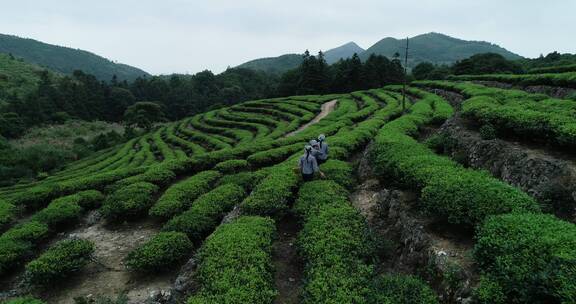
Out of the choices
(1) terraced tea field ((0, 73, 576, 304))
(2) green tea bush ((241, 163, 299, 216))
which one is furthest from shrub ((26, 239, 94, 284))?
(2) green tea bush ((241, 163, 299, 216))

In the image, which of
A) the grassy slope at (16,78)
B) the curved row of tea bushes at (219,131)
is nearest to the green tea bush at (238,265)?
the curved row of tea bushes at (219,131)

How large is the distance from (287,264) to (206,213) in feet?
13.6

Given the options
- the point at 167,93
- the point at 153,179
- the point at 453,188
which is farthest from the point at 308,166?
the point at 167,93

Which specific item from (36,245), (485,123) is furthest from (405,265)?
(36,245)

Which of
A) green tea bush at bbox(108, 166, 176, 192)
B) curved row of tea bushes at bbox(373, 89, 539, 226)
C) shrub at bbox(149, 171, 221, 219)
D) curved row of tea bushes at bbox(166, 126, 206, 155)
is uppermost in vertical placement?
curved row of tea bushes at bbox(373, 89, 539, 226)

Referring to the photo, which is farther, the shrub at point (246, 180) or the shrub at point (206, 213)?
the shrub at point (246, 180)

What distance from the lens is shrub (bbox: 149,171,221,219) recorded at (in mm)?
13320

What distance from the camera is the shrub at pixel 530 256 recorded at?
4688mm

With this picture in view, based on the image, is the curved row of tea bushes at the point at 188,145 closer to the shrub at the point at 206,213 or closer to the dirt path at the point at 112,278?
the shrub at the point at 206,213

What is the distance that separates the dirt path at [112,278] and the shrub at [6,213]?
14.3 feet

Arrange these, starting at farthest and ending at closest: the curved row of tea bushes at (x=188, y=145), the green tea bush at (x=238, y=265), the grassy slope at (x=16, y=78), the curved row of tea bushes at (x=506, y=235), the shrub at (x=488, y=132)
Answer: the grassy slope at (x=16, y=78) < the curved row of tea bushes at (x=188, y=145) < the shrub at (x=488, y=132) < the green tea bush at (x=238, y=265) < the curved row of tea bushes at (x=506, y=235)

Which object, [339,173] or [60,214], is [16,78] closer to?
[60,214]

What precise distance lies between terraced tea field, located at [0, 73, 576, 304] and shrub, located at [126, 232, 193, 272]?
0.05 metres

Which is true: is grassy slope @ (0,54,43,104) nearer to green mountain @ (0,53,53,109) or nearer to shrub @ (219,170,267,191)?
green mountain @ (0,53,53,109)
